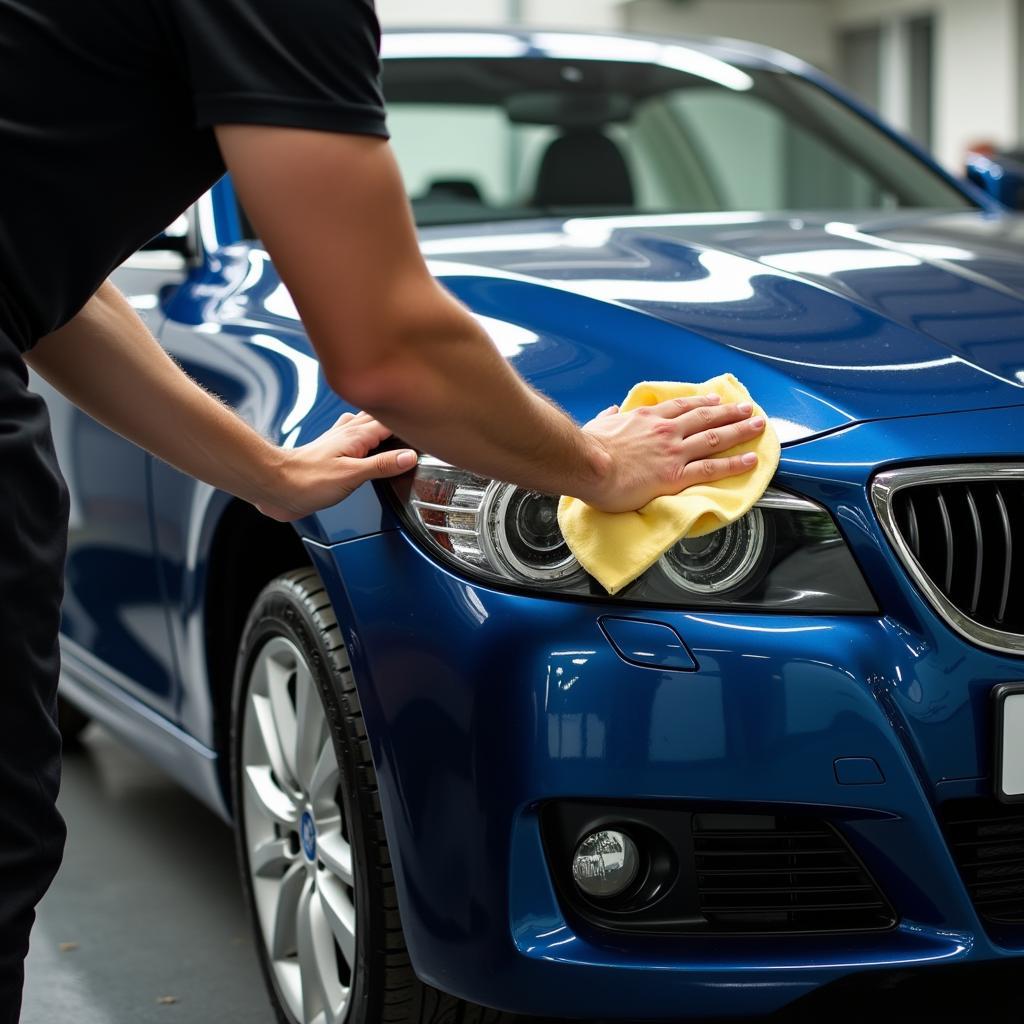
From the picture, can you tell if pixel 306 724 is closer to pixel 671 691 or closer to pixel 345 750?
pixel 345 750

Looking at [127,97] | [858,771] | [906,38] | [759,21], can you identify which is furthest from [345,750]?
[759,21]

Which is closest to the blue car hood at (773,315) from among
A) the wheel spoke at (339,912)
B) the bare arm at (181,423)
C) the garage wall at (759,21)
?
the bare arm at (181,423)

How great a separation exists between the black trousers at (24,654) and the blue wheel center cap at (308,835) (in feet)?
3.02

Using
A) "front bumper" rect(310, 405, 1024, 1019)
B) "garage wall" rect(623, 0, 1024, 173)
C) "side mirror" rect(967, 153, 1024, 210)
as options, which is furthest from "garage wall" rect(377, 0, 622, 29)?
"front bumper" rect(310, 405, 1024, 1019)

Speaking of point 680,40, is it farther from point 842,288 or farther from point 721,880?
point 721,880

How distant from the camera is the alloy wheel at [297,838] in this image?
220cm

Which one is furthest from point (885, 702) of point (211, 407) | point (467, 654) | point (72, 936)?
point (72, 936)

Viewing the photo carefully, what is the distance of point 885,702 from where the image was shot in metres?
1.80

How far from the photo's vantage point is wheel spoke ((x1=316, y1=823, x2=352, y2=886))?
214cm

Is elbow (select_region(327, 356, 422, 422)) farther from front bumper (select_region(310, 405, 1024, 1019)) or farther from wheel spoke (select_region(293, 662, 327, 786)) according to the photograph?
wheel spoke (select_region(293, 662, 327, 786))

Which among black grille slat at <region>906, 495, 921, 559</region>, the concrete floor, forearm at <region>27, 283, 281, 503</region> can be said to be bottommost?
the concrete floor

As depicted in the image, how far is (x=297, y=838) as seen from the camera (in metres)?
2.37

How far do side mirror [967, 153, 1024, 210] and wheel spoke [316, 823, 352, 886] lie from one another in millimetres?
2304

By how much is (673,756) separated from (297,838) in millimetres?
773
